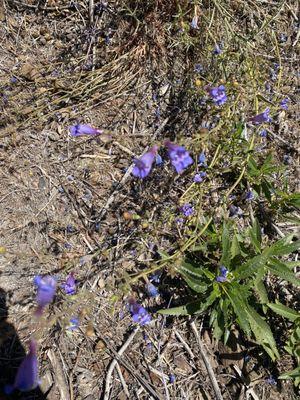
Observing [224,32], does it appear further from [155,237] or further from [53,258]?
[53,258]

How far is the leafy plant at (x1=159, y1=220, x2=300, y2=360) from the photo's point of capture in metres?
2.80

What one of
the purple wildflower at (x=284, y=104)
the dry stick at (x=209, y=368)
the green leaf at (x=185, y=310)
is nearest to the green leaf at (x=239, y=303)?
the green leaf at (x=185, y=310)

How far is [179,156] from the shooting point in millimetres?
2367

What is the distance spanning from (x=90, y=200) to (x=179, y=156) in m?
1.14

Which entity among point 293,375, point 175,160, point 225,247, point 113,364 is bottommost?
point 293,375

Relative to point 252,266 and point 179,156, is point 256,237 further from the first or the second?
point 179,156

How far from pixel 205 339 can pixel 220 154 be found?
1285 millimetres

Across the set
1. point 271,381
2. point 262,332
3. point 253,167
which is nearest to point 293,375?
point 271,381

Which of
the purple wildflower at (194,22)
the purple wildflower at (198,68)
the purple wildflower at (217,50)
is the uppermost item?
the purple wildflower at (194,22)

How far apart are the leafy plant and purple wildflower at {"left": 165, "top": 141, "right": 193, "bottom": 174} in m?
0.64

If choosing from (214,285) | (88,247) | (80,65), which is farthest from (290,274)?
(80,65)

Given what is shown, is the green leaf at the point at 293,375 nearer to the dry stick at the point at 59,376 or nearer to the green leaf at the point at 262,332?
the green leaf at the point at 262,332

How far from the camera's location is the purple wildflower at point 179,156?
2352 mm

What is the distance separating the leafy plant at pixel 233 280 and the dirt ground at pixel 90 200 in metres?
0.23
